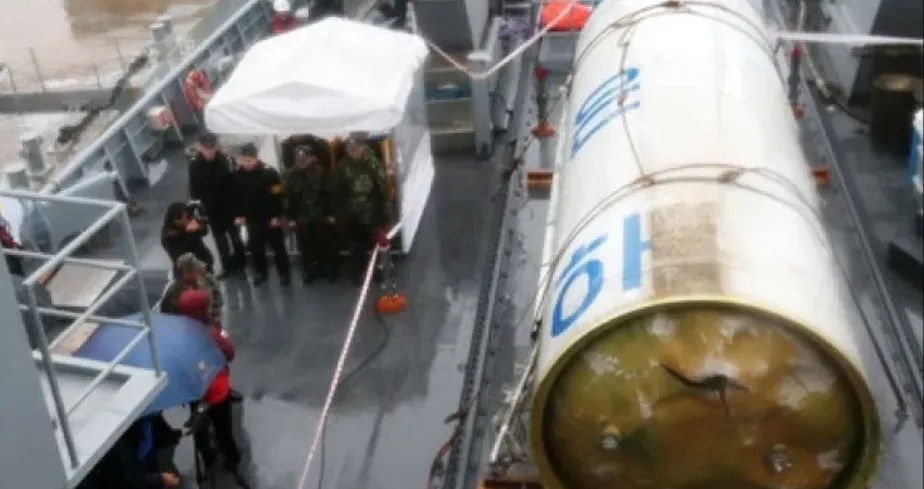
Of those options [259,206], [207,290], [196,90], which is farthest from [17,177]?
[207,290]

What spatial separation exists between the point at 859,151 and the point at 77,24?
25.1 m

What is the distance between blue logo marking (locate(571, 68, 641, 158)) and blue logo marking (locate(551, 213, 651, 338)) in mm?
1278

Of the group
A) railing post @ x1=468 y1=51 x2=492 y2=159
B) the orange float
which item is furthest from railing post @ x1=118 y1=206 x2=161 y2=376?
the orange float

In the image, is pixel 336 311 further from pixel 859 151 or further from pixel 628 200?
pixel 859 151

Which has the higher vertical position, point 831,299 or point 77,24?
point 831,299

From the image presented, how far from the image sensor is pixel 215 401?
7.32 meters

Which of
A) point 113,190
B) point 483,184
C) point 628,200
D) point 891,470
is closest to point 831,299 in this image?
point 628,200

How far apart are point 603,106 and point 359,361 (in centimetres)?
335

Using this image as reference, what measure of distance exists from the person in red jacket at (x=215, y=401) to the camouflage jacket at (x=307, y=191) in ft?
8.59

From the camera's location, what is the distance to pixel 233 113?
9.67 metres

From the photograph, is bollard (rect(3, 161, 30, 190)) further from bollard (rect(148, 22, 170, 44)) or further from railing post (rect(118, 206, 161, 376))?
railing post (rect(118, 206, 161, 376))

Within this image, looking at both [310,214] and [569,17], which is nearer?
[310,214]

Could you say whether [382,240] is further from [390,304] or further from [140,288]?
[140,288]

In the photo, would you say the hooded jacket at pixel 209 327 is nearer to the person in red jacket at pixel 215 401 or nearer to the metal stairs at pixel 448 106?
the person in red jacket at pixel 215 401
